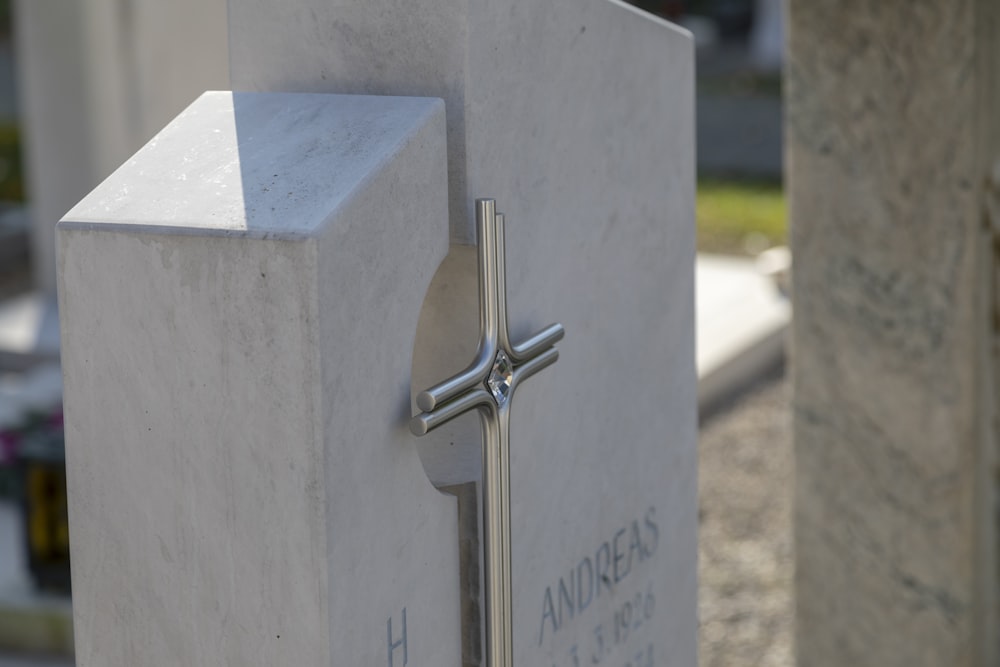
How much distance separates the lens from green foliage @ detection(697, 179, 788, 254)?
29.9 ft

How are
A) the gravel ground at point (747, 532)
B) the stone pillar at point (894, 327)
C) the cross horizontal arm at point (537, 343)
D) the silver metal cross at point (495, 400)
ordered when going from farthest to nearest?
1. the gravel ground at point (747, 532)
2. the stone pillar at point (894, 327)
3. the cross horizontal arm at point (537, 343)
4. the silver metal cross at point (495, 400)

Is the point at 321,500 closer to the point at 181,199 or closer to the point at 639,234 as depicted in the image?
the point at 181,199

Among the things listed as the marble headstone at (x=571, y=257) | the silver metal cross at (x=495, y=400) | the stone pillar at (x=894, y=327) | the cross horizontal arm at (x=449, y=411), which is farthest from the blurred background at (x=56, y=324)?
the cross horizontal arm at (x=449, y=411)

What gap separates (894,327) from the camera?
11.1ft

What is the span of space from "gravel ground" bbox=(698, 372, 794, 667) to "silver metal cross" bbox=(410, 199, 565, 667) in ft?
8.47

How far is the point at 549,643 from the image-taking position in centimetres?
205

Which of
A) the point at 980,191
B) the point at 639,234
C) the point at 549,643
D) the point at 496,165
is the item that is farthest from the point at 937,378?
the point at 496,165

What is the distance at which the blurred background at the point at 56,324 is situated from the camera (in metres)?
4.48

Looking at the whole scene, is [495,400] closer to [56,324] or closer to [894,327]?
[894,327]

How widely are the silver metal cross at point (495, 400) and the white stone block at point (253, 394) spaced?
9 cm

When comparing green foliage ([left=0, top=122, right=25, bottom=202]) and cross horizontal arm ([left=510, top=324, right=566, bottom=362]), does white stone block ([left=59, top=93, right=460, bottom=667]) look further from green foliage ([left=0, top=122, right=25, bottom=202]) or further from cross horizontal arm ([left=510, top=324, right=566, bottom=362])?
green foliage ([left=0, top=122, right=25, bottom=202])

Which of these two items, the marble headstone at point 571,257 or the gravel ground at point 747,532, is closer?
the marble headstone at point 571,257

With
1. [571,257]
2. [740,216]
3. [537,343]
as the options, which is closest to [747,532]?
[571,257]

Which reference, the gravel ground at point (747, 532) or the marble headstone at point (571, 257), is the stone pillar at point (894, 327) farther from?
the marble headstone at point (571, 257)
